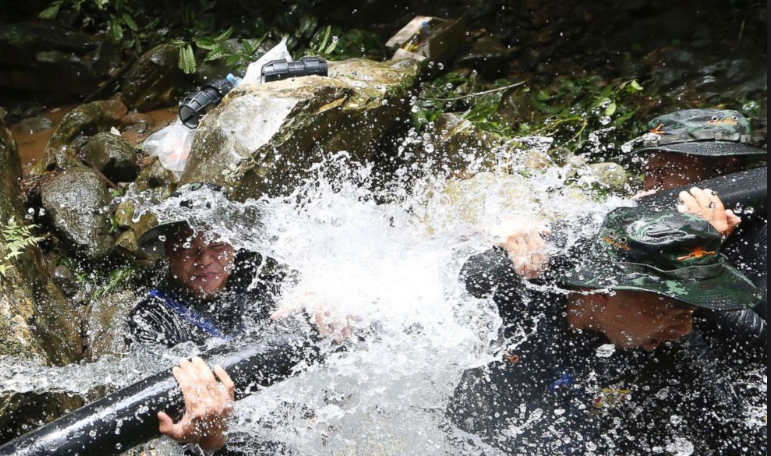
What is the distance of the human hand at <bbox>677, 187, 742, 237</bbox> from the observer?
2578 mm

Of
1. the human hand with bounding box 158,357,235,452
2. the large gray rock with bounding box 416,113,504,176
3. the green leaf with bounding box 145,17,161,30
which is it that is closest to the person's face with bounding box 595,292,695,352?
the human hand with bounding box 158,357,235,452

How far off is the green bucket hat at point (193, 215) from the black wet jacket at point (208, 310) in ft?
0.59

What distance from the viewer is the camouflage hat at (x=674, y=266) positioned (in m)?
2.08

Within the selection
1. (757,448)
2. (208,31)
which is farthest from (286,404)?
(208,31)

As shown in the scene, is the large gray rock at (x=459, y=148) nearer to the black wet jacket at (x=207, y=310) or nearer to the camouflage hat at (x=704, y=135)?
the camouflage hat at (x=704, y=135)

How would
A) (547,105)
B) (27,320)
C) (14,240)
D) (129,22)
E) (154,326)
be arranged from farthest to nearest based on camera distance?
(129,22)
(547,105)
(14,240)
(27,320)
(154,326)

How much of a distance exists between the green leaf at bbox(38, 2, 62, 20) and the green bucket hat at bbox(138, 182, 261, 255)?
4.79m

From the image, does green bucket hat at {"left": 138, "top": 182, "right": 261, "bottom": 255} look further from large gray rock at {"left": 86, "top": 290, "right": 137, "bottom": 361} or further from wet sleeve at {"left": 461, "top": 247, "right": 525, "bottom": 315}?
wet sleeve at {"left": 461, "top": 247, "right": 525, "bottom": 315}

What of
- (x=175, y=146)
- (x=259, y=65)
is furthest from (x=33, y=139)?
(x=259, y=65)

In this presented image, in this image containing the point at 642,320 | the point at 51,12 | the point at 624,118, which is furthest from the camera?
the point at 51,12

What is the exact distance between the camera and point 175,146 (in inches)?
183

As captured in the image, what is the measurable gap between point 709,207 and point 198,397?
1.99 metres

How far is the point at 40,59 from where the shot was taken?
6.42m

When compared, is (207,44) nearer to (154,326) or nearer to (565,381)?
(154,326)
